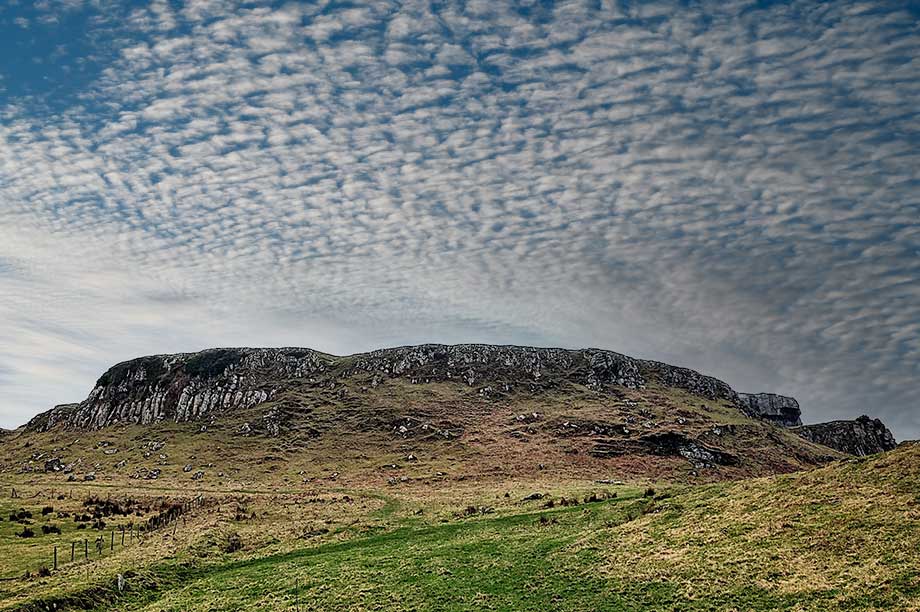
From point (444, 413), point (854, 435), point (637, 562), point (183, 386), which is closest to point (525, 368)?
point (444, 413)

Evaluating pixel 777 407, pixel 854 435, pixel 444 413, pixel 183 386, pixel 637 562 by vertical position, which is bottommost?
pixel 854 435

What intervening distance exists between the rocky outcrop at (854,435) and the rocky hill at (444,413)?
124 cm

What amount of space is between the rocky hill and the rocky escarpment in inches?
14.0

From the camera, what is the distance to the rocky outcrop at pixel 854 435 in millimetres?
166125

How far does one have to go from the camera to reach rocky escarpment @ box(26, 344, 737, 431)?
447ft

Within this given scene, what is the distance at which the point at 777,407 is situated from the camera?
642 ft

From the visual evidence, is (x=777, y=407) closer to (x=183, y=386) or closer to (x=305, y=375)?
(x=305, y=375)

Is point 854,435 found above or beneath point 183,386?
beneath

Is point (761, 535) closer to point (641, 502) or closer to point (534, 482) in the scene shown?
point (641, 502)

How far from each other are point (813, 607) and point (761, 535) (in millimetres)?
8353

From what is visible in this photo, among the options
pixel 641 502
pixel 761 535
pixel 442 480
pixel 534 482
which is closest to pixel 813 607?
pixel 761 535

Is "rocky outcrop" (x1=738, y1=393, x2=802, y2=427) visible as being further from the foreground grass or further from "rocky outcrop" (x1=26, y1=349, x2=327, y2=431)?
the foreground grass

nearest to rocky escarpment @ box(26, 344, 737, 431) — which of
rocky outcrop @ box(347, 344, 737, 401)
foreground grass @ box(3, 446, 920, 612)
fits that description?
rocky outcrop @ box(347, 344, 737, 401)

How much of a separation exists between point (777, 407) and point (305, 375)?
155 meters
